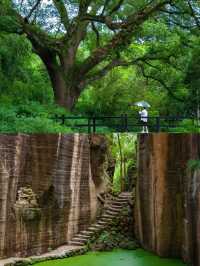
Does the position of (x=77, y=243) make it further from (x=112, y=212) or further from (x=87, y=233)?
(x=112, y=212)

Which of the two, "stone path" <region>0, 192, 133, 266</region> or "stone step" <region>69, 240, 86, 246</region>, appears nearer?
"stone path" <region>0, 192, 133, 266</region>

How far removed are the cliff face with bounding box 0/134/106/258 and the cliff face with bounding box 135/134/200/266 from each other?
166cm

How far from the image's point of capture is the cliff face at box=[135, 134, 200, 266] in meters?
14.4

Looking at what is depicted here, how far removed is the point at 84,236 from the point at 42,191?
6.18 feet

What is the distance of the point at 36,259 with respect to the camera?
13.7 meters

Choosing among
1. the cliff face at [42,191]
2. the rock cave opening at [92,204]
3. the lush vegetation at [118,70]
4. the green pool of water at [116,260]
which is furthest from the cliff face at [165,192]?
the lush vegetation at [118,70]

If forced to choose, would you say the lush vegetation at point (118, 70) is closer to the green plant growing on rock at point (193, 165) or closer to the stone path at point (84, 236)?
the stone path at point (84, 236)

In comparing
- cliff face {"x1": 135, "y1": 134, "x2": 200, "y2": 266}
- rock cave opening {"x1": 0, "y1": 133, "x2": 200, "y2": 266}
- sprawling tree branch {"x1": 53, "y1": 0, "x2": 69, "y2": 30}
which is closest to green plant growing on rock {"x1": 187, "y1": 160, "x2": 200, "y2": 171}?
rock cave opening {"x1": 0, "y1": 133, "x2": 200, "y2": 266}

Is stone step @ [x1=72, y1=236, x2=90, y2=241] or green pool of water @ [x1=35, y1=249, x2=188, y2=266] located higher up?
stone step @ [x1=72, y1=236, x2=90, y2=241]

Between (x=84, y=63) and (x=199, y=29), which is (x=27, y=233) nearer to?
(x=84, y=63)

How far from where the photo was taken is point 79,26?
2130cm

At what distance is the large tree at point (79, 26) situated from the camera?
20.2 m

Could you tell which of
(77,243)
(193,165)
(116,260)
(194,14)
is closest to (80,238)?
(77,243)

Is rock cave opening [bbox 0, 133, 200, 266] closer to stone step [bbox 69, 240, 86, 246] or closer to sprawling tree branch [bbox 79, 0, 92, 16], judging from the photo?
stone step [bbox 69, 240, 86, 246]
